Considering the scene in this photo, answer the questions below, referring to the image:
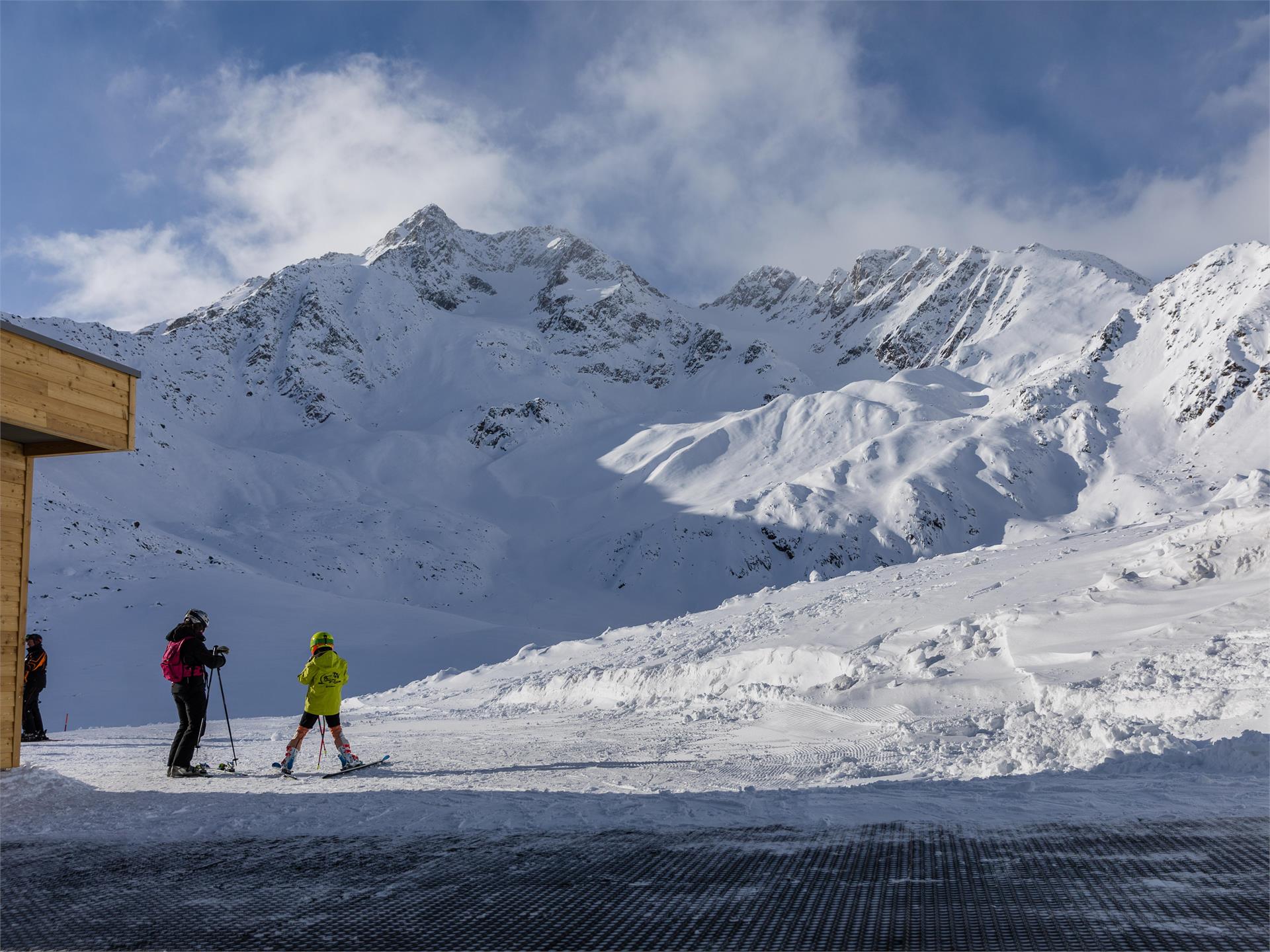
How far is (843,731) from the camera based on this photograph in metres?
11.5

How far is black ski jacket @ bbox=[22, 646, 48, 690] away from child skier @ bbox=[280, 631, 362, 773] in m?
7.25

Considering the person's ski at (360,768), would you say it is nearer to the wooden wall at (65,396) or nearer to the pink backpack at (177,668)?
the pink backpack at (177,668)

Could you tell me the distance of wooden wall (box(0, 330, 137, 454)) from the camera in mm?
8727

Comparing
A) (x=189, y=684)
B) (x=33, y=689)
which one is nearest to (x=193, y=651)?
(x=189, y=684)

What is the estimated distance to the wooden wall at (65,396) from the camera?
8.73m

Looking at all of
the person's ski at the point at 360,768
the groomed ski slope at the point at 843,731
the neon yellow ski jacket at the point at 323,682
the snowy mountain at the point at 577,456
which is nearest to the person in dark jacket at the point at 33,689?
the groomed ski slope at the point at 843,731

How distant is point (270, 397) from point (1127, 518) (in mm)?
74949

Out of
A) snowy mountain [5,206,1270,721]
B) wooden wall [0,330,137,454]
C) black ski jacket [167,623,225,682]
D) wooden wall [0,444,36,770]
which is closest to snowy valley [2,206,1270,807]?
snowy mountain [5,206,1270,721]

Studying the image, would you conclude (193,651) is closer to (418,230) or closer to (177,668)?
(177,668)

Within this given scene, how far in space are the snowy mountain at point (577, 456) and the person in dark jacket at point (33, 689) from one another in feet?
35.5

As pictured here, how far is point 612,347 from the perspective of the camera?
10975cm

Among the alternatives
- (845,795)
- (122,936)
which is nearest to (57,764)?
(122,936)

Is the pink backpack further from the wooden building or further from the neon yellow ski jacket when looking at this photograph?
the wooden building

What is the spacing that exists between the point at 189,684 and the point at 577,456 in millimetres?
69287
